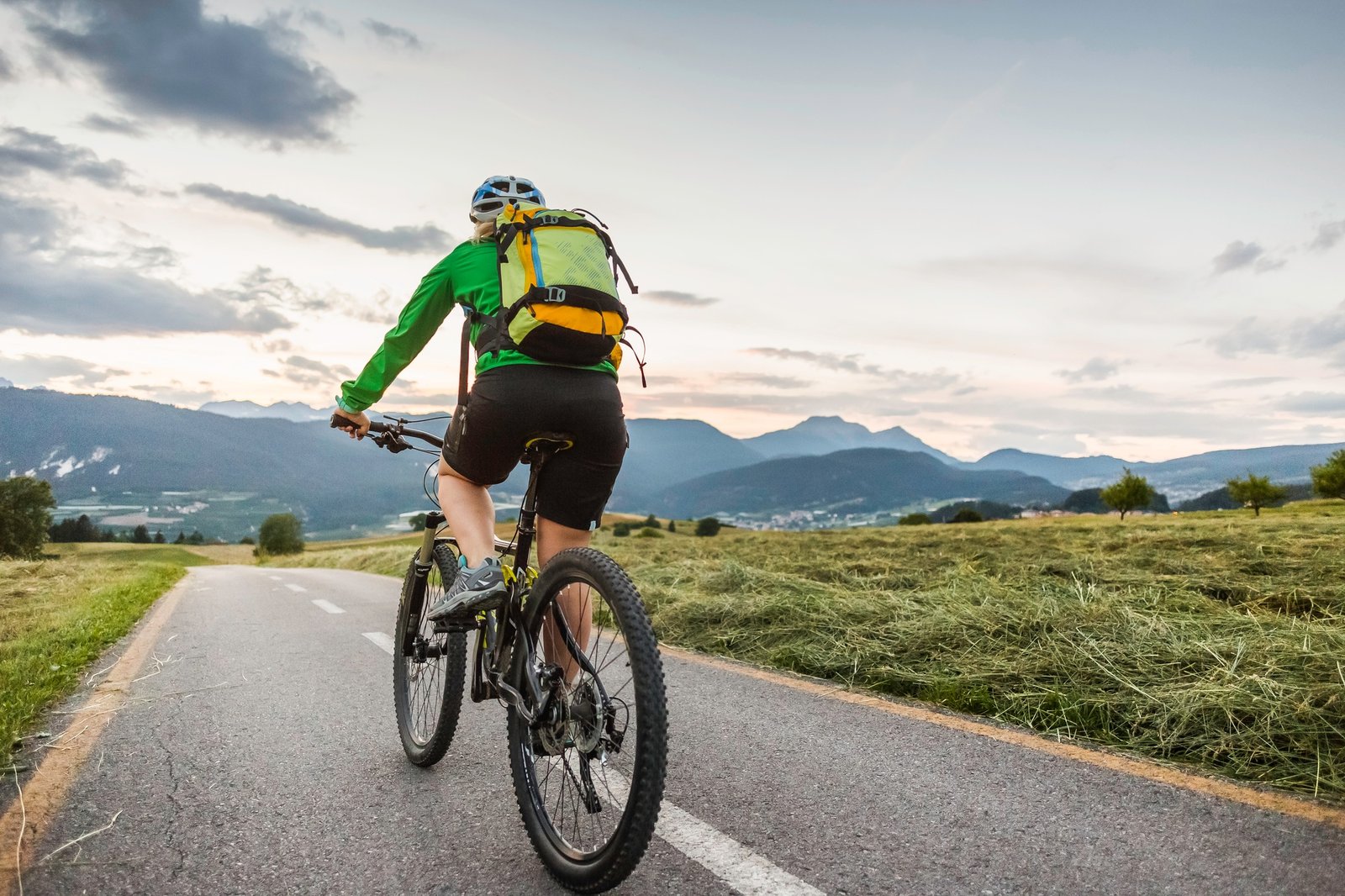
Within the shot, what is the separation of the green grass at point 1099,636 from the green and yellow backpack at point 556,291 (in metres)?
2.76

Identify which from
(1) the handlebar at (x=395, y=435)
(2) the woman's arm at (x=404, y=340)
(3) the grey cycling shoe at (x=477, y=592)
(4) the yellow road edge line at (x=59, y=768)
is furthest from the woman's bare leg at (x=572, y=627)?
(4) the yellow road edge line at (x=59, y=768)

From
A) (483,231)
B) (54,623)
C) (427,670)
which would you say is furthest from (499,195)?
(54,623)

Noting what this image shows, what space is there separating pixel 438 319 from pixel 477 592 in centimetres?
104

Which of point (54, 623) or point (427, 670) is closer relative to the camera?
point (427, 670)

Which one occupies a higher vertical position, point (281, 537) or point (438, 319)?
Result: point (438, 319)

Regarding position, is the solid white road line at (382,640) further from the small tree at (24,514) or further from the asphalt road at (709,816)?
the small tree at (24,514)

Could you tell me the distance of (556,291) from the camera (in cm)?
251

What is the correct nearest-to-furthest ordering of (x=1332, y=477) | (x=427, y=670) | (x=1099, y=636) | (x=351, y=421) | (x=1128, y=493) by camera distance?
1. (x=351, y=421)
2. (x=427, y=670)
3. (x=1099, y=636)
4. (x=1332, y=477)
5. (x=1128, y=493)

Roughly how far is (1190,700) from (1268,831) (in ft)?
3.75

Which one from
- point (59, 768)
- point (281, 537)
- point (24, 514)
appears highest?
point (59, 768)

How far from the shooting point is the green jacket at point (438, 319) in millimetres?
2682

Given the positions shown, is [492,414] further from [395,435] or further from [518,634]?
[395,435]

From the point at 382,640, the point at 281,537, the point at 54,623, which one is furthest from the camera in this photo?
the point at 281,537

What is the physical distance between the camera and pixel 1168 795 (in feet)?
9.14
